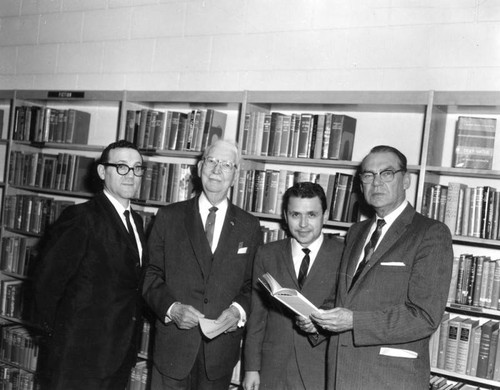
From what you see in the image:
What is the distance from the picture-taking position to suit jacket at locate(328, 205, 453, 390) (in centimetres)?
246

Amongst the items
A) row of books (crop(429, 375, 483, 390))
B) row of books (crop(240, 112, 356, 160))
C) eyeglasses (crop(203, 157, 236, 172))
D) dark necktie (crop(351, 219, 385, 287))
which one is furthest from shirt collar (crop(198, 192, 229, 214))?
row of books (crop(429, 375, 483, 390))

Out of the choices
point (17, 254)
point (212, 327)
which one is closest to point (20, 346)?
point (17, 254)

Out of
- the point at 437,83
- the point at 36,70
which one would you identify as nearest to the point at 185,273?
the point at 437,83

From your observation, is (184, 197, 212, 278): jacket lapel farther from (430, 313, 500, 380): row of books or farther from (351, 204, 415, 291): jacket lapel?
(430, 313, 500, 380): row of books

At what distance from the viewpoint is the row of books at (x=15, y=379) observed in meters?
4.68

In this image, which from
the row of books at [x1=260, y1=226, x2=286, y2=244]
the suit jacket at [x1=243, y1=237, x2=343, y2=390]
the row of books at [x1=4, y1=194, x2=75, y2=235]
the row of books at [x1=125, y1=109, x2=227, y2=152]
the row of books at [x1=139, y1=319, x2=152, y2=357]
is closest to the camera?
the suit jacket at [x1=243, y1=237, x2=343, y2=390]

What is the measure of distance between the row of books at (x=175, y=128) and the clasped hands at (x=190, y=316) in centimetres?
151

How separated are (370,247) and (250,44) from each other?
2286 millimetres

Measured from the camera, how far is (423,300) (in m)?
2.45

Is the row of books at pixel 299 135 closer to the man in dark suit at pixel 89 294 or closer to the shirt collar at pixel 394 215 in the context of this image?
the shirt collar at pixel 394 215

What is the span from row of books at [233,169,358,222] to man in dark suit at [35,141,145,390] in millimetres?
1031

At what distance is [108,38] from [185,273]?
2895mm

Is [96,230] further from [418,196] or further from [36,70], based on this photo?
[36,70]

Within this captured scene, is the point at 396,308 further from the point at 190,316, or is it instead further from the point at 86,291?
the point at 86,291
